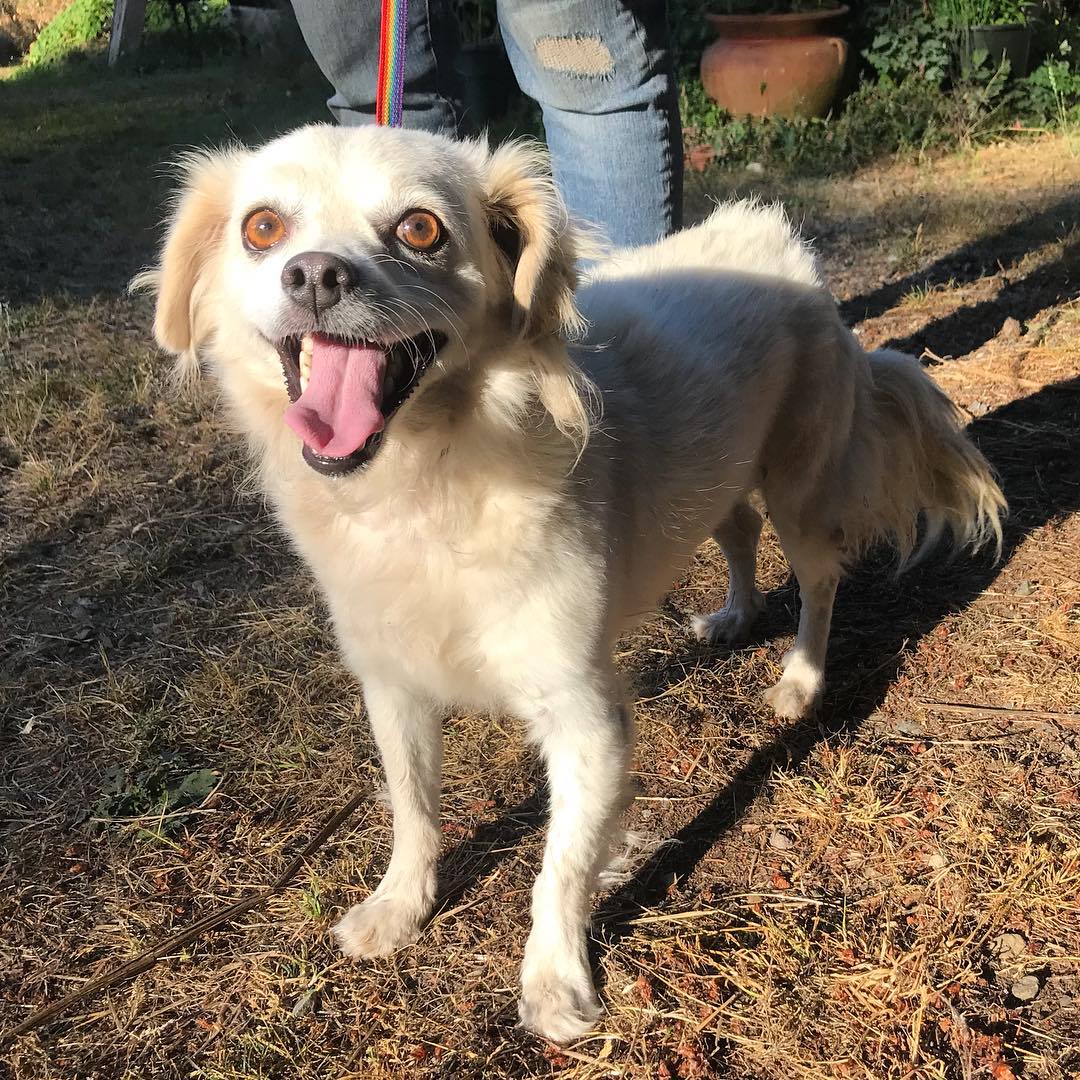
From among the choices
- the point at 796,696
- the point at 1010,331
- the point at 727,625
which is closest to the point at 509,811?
the point at 796,696

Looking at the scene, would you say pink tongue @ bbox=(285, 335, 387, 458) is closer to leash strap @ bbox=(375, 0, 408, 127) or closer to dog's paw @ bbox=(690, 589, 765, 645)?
leash strap @ bbox=(375, 0, 408, 127)

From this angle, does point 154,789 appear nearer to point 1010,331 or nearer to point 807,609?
point 807,609

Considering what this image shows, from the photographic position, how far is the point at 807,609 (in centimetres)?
275

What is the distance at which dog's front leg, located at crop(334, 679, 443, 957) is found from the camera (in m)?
2.07

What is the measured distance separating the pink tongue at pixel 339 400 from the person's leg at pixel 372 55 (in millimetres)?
1508

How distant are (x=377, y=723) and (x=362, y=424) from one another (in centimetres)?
76

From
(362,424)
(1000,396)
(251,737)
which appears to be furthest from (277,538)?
(1000,396)

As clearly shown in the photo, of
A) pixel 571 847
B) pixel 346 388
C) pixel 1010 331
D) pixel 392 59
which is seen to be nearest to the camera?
pixel 346 388

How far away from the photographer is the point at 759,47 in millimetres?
7309

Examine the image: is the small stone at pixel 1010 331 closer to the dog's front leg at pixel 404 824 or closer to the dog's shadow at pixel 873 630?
the dog's shadow at pixel 873 630

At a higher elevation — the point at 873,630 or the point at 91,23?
the point at 91,23

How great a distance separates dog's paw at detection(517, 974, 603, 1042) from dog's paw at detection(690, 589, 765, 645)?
1.28m

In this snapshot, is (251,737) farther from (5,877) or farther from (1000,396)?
(1000,396)

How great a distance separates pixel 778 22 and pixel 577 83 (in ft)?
17.3
